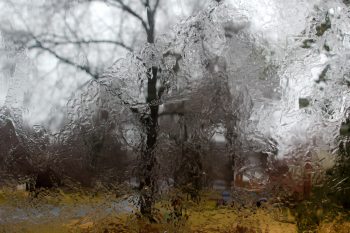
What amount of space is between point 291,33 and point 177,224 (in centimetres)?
105

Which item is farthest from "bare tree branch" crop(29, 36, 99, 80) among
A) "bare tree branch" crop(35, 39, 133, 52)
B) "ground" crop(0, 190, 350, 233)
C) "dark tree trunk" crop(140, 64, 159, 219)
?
"ground" crop(0, 190, 350, 233)

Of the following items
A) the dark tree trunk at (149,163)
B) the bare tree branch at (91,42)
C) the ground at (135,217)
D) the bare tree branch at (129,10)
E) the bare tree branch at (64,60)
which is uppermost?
the bare tree branch at (129,10)

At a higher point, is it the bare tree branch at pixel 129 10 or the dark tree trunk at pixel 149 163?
the bare tree branch at pixel 129 10

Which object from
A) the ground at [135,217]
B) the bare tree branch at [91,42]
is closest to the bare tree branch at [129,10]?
the bare tree branch at [91,42]

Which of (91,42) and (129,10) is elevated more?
(129,10)

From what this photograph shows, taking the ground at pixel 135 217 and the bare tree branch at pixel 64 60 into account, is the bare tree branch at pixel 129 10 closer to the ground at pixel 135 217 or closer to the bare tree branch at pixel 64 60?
the bare tree branch at pixel 64 60

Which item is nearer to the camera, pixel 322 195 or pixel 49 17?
pixel 322 195

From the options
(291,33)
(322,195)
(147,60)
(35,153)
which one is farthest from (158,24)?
(322,195)

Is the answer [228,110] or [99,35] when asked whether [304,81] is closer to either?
[228,110]

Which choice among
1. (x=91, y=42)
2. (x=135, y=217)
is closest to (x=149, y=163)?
(x=135, y=217)

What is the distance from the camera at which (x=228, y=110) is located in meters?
2.11

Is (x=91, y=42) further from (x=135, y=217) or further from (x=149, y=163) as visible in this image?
(x=135, y=217)

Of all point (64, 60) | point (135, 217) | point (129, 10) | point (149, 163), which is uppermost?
point (129, 10)

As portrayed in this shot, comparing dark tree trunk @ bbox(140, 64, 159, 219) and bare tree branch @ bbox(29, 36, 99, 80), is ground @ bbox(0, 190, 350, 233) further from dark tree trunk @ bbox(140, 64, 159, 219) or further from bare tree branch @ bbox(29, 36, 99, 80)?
bare tree branch @ bbox(29, 36, 99, 80)
